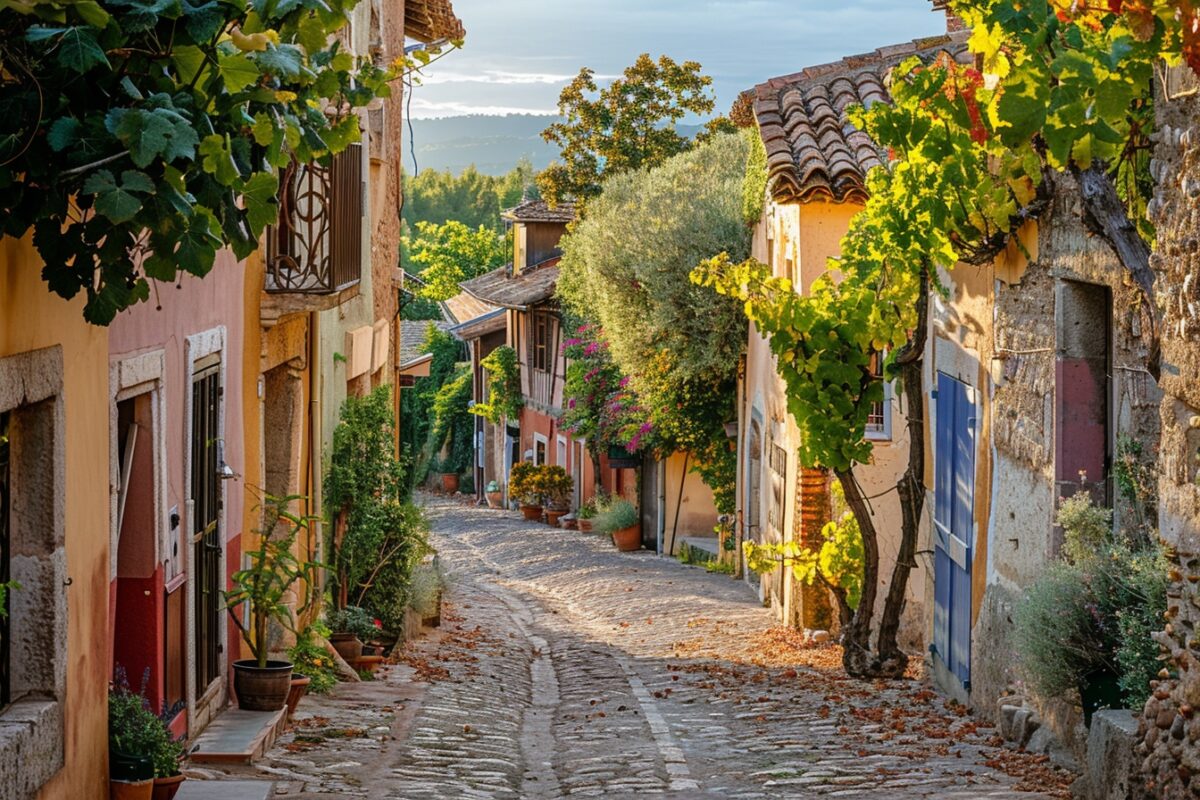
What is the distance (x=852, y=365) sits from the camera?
1257cm

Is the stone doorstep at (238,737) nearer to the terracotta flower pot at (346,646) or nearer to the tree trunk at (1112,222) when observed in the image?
the terracotta flower pot at (346,646)

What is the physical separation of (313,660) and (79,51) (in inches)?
308

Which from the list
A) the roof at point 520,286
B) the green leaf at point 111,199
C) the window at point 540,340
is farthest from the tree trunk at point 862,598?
the window at point 540,340

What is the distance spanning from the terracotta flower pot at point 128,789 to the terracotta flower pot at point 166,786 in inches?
6.5

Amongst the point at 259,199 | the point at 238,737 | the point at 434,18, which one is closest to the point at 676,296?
the point at 434,18

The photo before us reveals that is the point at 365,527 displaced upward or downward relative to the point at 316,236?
downward

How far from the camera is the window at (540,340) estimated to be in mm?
37719

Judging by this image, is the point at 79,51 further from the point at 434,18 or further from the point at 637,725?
the point at 434,18

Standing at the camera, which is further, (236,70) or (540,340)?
(540,340)

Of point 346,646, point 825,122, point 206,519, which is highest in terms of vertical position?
point 825,122

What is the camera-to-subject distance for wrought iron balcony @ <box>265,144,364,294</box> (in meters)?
10.8

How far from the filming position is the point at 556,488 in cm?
3481

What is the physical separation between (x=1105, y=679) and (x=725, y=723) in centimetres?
383

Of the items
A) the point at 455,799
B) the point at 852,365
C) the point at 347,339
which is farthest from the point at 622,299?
the point at 455,799
